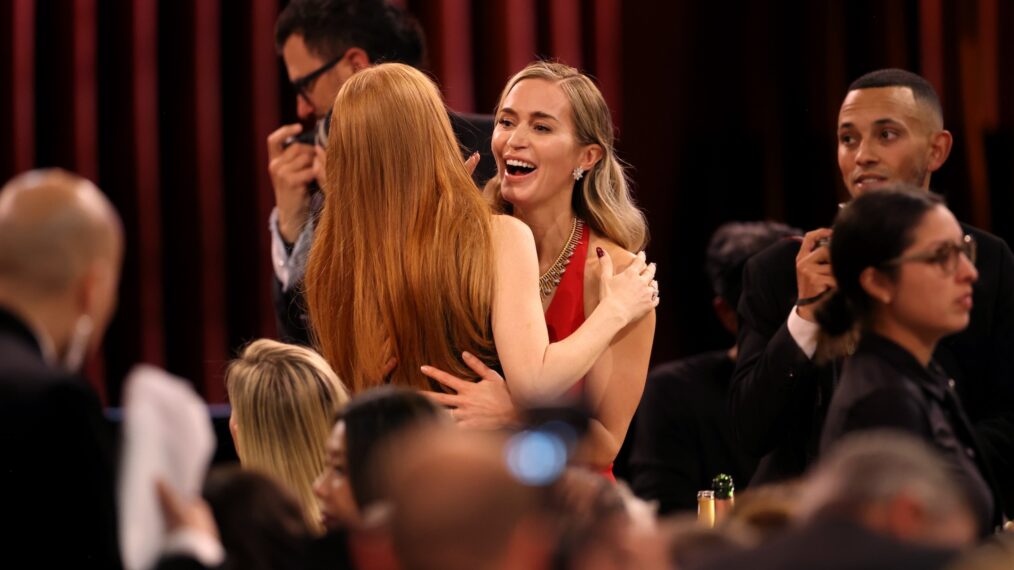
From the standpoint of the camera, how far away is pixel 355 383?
3.07m

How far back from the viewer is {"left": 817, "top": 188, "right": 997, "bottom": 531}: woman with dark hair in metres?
2.43

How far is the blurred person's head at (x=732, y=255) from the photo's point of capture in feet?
15.3

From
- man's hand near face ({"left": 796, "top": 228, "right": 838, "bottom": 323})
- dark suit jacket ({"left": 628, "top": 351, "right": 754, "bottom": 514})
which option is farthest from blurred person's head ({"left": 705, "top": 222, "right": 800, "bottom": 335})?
man's hand near face ({"left": 796, "top": 228, "right": 838, "bottom": 323})

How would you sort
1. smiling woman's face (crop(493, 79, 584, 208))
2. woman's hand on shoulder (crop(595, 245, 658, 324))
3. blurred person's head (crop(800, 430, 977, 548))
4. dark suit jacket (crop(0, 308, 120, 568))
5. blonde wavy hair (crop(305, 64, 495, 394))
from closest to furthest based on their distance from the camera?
1. blurred person's head (crop(800, 430, 977, 548))
2. dark suit jacket (crop(0, 308, 120, 568))
3. blonde wavy hair (crop(305, 64, 495, 394))
4. woman's hand on shoulder (crop(595, 245, 658, 324))
5. smiling woman's face (crop(493, 79, 584, 208))

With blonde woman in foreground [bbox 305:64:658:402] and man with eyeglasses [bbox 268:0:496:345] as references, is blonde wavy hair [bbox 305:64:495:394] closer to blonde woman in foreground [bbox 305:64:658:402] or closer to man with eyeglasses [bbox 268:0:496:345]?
blonde woman in foreground [bbox 305:64:658:402]

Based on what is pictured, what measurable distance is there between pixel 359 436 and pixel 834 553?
782 mm

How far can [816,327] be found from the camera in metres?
3.06

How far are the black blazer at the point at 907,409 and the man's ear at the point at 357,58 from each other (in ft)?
6.96

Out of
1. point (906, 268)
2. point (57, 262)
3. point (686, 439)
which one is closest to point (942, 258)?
point (906, 268)

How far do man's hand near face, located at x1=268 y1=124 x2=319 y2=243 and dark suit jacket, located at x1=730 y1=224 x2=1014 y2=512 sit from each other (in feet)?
4.63

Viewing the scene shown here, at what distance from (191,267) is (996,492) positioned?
2.99 metres

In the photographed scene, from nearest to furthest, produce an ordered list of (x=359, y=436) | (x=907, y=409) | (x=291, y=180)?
(x=359, y=436), (x=907, y=409), (x=291, y=180)

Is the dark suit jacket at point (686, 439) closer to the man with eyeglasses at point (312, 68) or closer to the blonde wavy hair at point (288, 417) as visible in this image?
the man with eyeglasses at point (312, 68)

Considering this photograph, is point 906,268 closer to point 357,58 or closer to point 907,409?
point 907,409
